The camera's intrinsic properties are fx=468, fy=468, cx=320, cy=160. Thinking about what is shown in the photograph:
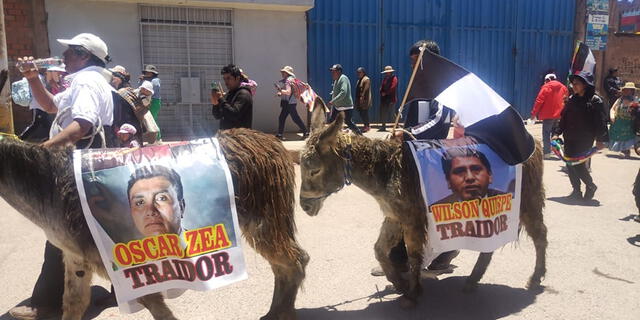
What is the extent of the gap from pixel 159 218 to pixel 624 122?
40.5 feet

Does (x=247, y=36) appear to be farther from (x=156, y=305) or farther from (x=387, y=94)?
(x=156, y=305)

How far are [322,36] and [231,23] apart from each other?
9.11ft

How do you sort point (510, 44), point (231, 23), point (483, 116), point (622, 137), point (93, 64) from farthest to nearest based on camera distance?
point (510, 44), point (231, 23), point (622, 137), point (483, 116), point (93, 64)

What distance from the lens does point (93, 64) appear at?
3566 mm

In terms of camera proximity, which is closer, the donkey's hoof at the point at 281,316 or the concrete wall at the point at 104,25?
the donkey's hoof at the point at 281,316

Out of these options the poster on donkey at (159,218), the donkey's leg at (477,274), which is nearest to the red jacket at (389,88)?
the donkey's leg at (477,274)

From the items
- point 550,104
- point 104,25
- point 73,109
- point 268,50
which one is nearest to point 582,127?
point 550,104

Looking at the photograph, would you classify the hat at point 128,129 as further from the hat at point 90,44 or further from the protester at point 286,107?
the protester at point 286,107

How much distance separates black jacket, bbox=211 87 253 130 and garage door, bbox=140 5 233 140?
7.04 meters

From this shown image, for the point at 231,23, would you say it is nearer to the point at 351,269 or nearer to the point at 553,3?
the point at 351,269

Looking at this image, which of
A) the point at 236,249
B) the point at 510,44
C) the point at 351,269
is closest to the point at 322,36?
the point at 510,44

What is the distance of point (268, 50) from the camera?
13.4m

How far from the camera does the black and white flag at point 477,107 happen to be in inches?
158

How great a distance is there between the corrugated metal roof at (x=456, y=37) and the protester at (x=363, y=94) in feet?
3.47
